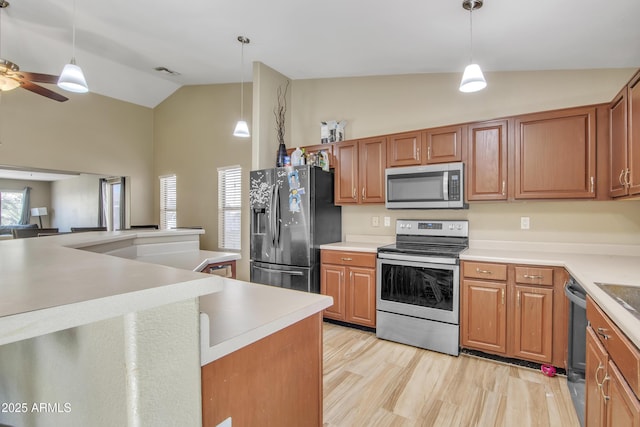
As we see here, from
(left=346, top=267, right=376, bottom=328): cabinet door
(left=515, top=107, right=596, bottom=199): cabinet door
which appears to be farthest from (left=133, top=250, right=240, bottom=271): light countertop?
(left=515, top=107, right=596, bottom=199): cabinet door

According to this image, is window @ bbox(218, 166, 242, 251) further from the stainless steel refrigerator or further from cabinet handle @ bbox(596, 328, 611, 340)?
cabinet handle @ bbox(596, 328, 611, 340)

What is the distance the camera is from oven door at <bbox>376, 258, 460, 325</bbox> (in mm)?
2631

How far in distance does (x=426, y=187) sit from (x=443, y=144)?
0.43 m

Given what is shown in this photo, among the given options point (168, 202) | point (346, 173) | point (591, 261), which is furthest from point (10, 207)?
point (591, 261)

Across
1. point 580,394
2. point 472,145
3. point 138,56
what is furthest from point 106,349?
point 138,56

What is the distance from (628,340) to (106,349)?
1.55m

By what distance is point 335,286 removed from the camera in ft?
10.8

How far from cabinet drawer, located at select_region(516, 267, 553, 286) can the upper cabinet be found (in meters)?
0.71

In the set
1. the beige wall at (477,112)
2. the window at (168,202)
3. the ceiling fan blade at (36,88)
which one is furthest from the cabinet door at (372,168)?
the window at (168,202)

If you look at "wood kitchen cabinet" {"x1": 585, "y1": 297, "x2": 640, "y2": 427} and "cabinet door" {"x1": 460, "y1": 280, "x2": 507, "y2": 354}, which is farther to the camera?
"cabinet door" {"x1": 460, "y1": 280, "x2": 507, "y2": 354}

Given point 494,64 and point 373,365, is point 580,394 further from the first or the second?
point 494,64

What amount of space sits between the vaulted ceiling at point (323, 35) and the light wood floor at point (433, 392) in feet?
8.00

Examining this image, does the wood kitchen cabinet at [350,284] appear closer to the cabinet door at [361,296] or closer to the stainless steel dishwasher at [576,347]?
the cabinet door at [361,296]

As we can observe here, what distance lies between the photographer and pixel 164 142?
6.27 m
